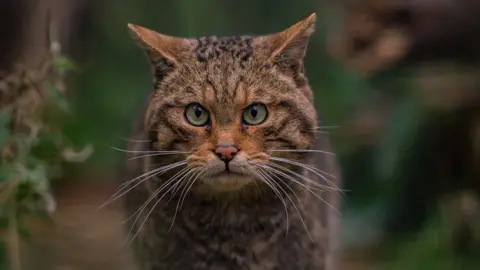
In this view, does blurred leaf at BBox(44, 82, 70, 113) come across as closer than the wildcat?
No

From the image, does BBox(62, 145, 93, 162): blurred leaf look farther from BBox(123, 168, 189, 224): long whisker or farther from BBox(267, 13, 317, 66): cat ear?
BBox(267, 13, 317, 66): cat ear

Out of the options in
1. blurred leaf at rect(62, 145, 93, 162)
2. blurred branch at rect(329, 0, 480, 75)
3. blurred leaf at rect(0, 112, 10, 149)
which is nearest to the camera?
blurred leaf at rect(0, 112, 10, 149)

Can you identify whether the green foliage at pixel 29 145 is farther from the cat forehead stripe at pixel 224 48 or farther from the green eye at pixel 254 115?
the green eye at pixel 254 115

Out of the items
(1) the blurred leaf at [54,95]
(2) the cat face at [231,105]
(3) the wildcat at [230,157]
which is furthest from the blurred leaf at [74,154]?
(2) the cat face at [231,105]

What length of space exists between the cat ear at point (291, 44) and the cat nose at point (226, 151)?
18cm

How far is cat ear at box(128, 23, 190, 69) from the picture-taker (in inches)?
59.4

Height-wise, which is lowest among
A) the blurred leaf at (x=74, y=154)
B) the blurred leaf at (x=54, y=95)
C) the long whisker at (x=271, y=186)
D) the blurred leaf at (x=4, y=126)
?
the long whisker at (x=271, y=186)

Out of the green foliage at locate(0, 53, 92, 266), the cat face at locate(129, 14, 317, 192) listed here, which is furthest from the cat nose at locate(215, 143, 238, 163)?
the green foliage at locate(0, 53, 92, 266)

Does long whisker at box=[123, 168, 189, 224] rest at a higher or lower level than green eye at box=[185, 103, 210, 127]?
lower

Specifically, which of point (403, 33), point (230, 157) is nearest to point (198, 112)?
point (230, 157)

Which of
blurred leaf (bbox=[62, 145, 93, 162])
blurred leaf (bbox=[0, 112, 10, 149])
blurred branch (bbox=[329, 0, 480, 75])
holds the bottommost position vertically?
blurred leaf (bbox=[62, 145, 93, 162])

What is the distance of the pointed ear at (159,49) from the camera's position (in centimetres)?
151

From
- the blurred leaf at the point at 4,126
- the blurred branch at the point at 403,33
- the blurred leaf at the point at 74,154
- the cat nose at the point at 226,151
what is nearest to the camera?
the cat nose at the point at 226,151

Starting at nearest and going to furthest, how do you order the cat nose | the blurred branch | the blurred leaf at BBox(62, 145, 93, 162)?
the cat nose, the blurred leaf at BBox(62, 145, 93, 162), the blurred branch
